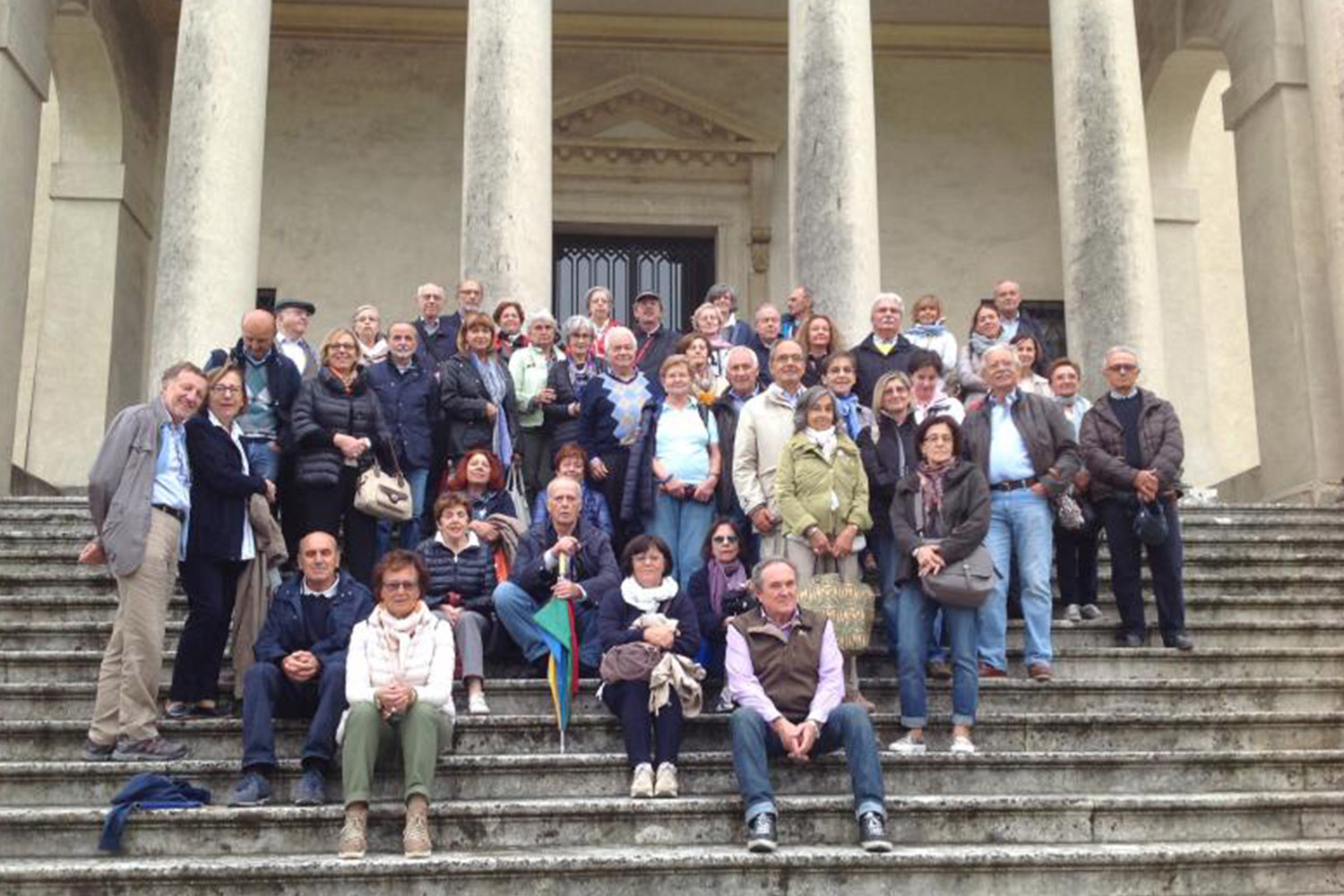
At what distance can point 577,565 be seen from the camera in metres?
7.96

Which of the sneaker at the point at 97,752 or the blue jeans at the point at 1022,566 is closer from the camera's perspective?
the sneaker at the point at 97,752

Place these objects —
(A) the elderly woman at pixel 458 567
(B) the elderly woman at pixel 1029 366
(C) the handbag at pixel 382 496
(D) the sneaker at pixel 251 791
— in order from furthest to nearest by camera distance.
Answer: (B) the elderly woman at pixel 1029 366 < (C) the handbag at pixel 382 496 < (A) the elderly woman at pixel 458 567 < (D) the sneaker at pixel 251 791

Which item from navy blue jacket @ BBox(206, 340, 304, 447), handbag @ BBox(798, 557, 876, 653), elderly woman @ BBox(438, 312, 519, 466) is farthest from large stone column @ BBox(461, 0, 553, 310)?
handbag @ BBox(798, 557, 876, 653)

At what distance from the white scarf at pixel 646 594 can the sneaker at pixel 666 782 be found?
88 centimetres

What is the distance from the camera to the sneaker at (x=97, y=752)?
702 cm

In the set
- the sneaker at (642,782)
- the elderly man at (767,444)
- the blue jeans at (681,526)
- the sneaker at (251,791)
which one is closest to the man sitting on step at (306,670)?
the sneaker at (251,791)

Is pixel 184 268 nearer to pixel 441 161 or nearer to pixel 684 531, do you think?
pixel 684 531

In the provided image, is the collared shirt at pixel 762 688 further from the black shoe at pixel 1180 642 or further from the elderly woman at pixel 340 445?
the black shoe at pixel 1180 642

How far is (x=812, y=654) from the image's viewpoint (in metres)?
7.04

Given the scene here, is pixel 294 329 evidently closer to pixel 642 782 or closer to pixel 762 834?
pixel 642 782

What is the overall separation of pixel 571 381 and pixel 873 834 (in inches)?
164

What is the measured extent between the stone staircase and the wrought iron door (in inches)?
396

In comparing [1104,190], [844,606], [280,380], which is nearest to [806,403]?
[844,606]

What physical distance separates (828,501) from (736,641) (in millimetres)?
1161
